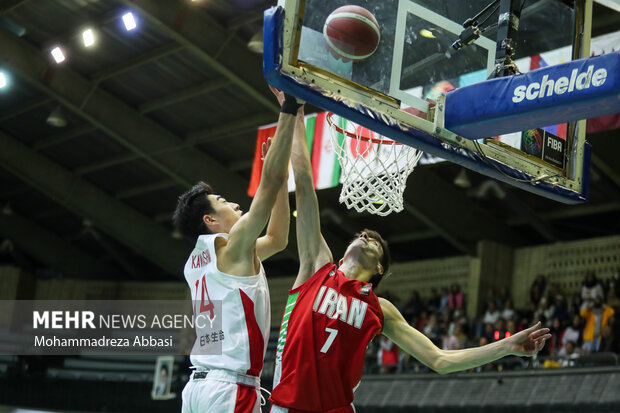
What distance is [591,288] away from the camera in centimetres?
1514

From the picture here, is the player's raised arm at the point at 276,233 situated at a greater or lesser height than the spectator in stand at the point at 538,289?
lesser

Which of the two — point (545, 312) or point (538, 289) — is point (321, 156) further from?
point (538, 289)

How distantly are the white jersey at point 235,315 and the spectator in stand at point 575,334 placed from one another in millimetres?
10912

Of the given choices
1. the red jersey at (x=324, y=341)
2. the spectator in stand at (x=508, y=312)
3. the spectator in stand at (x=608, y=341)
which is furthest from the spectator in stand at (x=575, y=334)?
the red jersey at (x=324, y=341)

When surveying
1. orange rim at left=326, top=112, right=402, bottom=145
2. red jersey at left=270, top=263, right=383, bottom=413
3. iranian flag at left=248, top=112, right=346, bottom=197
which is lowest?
red jersey at left=270, top=263, right=383, bottom=413

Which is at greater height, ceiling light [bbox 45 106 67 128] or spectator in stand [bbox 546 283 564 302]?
ceiling light [bbox 45 106 67 128]

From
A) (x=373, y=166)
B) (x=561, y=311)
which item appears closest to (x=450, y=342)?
(x=561, y=311)

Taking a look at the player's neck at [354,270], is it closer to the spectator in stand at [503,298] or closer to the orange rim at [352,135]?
the orange rim at [352,135]

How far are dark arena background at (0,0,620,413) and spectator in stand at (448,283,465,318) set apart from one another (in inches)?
2.4

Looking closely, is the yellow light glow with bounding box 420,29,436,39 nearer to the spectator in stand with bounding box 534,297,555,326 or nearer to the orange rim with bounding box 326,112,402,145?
the orange rim with bounding box 326,112,402,145

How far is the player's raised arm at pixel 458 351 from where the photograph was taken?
14.5 ft

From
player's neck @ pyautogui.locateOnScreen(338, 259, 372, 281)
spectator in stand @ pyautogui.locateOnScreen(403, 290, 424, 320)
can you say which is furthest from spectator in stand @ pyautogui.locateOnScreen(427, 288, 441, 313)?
player's neck @ pyautogui.locateOnScreen(338, 259, 372, 281)

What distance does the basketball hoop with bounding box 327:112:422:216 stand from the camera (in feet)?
17.7

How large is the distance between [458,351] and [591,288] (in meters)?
11.3
